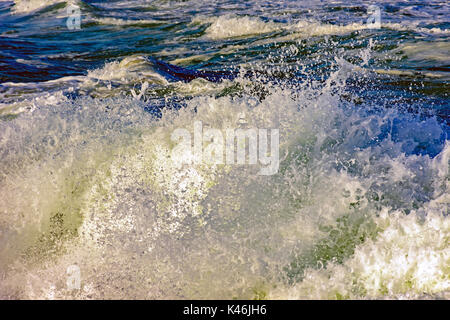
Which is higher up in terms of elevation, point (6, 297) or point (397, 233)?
point (397, 233)

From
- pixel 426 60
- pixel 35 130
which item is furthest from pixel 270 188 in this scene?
pixel 426 60

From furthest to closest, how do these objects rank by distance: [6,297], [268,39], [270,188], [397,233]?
[268,39]
[270,188]
[6,297]
[397,233]

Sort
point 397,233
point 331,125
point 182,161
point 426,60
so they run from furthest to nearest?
point 426,60, point 331,125, point 182,161, point 397,233

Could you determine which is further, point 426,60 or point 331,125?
point 426,60

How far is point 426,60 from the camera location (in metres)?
8.15

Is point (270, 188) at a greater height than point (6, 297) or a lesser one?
greater

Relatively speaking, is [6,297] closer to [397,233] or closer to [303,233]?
[303,233]

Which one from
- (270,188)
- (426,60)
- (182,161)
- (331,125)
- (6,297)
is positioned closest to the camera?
(6,297)

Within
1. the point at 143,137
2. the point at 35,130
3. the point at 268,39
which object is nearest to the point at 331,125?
the point at 143,137

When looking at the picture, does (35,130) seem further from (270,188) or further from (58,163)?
(270,188)

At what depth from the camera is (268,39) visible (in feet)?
35.5

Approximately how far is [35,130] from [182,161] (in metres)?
1.56

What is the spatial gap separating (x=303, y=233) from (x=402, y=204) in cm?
78
